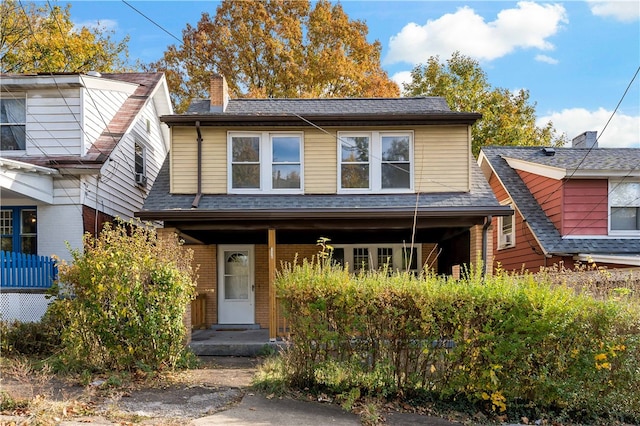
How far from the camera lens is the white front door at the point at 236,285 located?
45.5 feet

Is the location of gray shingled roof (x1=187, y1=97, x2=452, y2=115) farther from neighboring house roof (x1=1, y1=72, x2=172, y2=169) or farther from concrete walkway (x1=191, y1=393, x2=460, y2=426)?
concrete walkway (x1=191, y1=393, x2=460, y2=426)

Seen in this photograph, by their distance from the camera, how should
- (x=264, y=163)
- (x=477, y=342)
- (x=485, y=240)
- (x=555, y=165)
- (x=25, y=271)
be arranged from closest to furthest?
(x=477, y=342) → (x=25, y=271) → (x=485, y=240) → (x=264, y=163) → (x=555, y=165)

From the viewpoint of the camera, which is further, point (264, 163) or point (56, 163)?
point (264, 163)

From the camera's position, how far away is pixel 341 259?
14.4 meters

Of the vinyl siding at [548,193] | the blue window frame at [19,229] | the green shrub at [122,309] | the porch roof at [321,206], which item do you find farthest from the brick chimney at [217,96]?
the vinyl siding at [548,193]

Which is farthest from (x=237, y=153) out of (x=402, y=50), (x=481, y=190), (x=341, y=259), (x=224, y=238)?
(x=402, y=50)

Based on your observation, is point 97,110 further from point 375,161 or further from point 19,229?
point 375,161

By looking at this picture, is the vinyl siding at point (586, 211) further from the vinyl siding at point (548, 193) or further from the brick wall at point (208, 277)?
the brick wall at point (208, 277)

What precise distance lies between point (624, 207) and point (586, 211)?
3.46 ft

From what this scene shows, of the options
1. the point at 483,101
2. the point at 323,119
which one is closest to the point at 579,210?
the point at 323,119

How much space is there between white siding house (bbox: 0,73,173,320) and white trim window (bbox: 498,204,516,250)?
37.8 ft

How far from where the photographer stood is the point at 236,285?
14.0 metres

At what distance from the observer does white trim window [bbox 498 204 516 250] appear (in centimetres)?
1542

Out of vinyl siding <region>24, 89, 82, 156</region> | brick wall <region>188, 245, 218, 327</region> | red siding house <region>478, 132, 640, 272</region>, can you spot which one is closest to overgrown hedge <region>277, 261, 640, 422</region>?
red siding house <region>478, 132, 640, 272</region>
